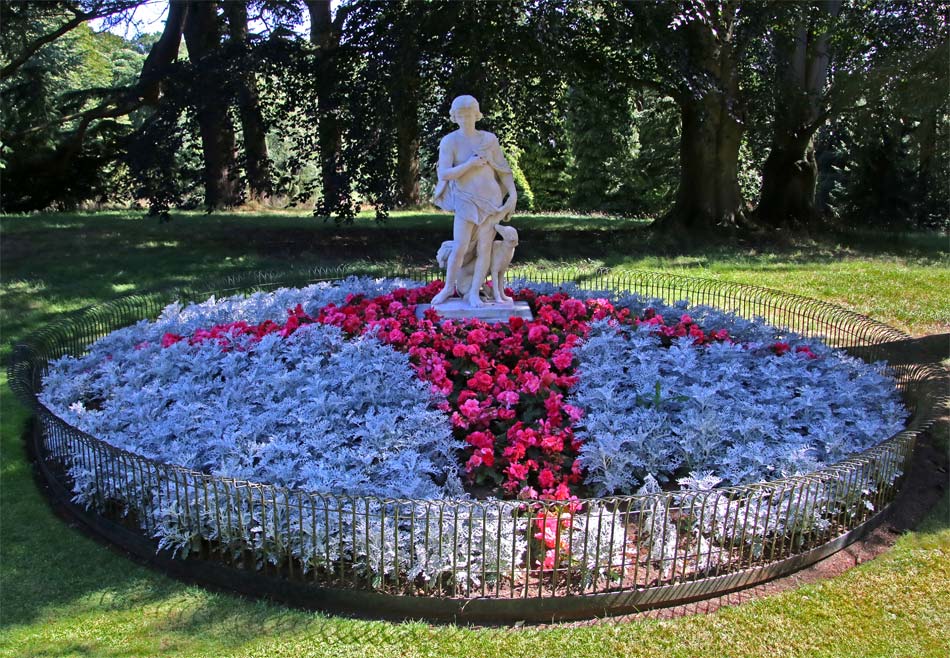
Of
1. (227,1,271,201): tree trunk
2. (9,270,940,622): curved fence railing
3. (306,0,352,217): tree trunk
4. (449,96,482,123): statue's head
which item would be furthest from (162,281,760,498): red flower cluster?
(227,1,271,201): tree trunk

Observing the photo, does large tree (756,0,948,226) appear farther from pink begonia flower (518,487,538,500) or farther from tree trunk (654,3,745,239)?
pink begonia flower (518,487,538,500)

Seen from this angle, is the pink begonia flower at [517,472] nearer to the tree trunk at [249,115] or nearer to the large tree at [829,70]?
the tree trunk at [249,115]

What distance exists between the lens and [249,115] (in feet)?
57.7

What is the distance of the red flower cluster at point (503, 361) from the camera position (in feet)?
23.1

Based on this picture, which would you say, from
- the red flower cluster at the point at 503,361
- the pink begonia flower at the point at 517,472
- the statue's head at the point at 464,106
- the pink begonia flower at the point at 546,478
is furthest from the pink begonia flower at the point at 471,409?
the statue's head at the point at 464,106

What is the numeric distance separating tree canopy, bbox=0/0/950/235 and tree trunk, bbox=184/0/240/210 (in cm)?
5


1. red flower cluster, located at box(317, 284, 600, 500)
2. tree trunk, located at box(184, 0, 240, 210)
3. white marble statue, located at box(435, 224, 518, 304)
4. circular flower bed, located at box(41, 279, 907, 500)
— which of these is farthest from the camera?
tree trunk, located at box(184, 0, 240, 210)

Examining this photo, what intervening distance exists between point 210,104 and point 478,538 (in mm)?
13353

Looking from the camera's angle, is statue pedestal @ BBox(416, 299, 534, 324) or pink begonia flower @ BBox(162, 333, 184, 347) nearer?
pink begonia flower @ BBox(162, 333, 184, 347)

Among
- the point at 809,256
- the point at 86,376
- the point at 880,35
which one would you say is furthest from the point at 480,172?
the point at 880,35

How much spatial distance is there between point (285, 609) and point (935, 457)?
620 centimetres

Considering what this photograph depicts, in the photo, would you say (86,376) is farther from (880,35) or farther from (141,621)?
(880,35)

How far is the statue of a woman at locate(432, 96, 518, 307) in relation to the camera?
9461mm

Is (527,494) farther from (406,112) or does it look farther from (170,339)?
(406,112)
